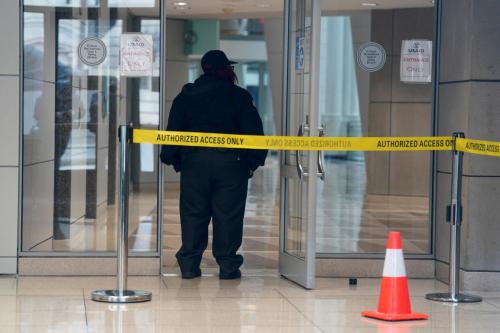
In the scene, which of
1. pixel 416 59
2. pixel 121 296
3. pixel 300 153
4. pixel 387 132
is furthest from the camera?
pixel 387 132

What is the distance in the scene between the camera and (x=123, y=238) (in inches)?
282

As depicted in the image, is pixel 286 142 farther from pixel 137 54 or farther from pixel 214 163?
pixel 137 54

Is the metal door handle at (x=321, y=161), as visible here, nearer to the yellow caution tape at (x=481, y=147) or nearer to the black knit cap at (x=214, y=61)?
the black knit cap at (x=214, y=61)

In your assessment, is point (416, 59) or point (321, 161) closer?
point (321, 161)

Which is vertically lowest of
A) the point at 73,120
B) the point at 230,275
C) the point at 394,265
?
the point at 230,275

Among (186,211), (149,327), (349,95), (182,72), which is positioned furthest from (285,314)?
(349,95)

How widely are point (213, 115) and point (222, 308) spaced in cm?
183

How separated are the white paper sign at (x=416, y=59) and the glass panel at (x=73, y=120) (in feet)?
6.64

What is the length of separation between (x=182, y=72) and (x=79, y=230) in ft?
42.8

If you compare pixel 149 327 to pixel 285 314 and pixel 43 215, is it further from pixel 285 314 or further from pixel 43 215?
pixel 43 215

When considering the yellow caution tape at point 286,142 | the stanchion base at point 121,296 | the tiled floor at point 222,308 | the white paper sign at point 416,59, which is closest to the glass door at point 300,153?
the yellow caution tape at point 286,142

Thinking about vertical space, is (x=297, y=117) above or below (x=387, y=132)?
above

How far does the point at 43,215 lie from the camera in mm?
8492

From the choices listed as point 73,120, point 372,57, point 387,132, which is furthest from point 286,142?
point 73,120
